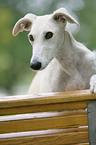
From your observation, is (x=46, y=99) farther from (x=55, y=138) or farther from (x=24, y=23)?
(x=24, y=23)

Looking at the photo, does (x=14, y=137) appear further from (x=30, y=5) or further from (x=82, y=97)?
(x=30, y=5)

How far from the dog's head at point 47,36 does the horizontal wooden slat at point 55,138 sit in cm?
35

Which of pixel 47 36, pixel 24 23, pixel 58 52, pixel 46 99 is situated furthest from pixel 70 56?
pixel 46 99

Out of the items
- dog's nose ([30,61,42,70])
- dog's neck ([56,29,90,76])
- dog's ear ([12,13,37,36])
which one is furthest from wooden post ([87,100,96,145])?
dog's ear ([12,13,37,36])

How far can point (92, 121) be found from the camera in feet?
2.69

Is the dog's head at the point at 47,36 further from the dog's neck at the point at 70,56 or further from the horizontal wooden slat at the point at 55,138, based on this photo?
the horizontal wooden slat at the point at 55,138

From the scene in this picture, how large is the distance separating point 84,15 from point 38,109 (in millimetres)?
3724

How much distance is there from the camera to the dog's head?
1.07m

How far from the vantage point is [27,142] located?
841 mm

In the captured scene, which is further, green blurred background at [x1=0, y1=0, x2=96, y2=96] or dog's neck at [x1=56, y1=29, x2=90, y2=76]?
green blurred background at [x1=0, y1=0, x2=96, y2=96]

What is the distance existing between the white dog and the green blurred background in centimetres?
278

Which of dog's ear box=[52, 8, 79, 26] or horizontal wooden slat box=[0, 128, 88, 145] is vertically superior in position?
dog's ear box=[52, 8, 79, 26]

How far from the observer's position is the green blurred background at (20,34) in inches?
165

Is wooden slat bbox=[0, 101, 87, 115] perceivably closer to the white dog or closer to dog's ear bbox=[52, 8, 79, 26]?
the white dog
